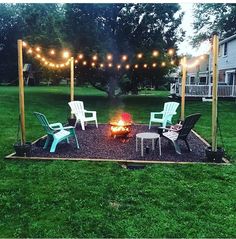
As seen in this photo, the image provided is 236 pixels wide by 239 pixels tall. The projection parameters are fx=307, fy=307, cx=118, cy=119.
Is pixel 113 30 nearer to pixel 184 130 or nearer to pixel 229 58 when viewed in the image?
pixel 229 58

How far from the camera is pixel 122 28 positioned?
68.0ft

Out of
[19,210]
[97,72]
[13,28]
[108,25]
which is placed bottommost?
[19,210]

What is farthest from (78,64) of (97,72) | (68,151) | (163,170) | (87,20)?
(163,170)

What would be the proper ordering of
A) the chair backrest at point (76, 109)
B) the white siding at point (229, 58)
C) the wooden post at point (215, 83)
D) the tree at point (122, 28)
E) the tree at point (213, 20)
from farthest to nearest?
the tree at point (213, 20), the white siding at point (229, 58), the tree at point (122, 28), the chair backrest at point (76, 109), the wooden post at point (215, 83)

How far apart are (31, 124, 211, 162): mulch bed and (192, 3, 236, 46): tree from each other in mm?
31473

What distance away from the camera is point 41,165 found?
591 centimetres

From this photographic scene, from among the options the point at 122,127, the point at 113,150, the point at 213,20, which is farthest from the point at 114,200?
the point at 213,20

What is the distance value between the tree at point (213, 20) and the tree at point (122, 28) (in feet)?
57.2

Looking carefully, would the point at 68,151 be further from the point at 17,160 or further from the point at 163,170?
the point at 163,170

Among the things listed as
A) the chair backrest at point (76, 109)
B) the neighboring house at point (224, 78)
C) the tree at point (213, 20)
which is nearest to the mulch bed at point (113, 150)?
the chair backrest at point (76, 109)

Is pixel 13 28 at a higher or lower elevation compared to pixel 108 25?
higher

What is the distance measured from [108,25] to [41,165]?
644 inches

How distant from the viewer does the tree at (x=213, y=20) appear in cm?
3603

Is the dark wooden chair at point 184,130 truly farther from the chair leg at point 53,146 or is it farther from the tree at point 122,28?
the tree at point 122,28
